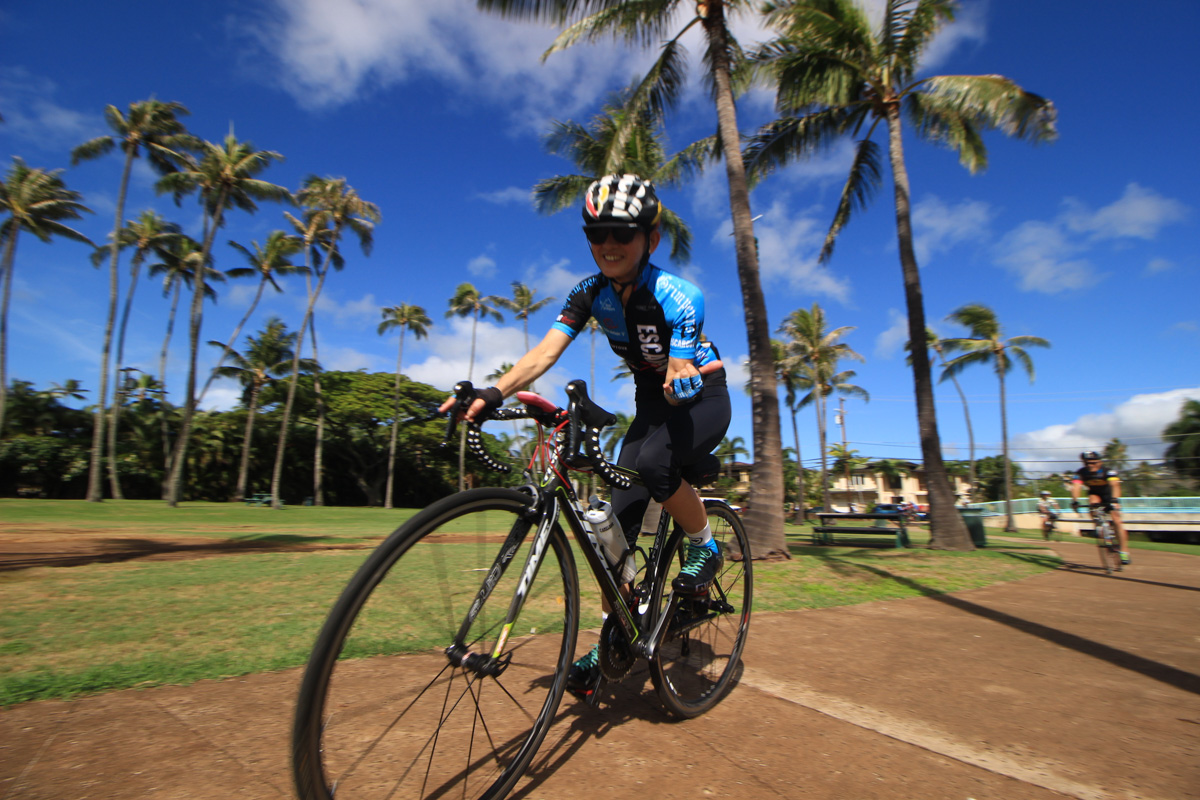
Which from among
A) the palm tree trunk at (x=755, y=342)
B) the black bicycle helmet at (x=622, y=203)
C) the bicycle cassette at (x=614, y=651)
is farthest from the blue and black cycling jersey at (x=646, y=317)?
the palm tree trunk at (x=755, y=342)

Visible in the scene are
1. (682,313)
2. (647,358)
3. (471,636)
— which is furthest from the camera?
(647,358)

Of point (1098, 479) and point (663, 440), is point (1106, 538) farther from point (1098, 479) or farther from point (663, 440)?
point (663, 440)

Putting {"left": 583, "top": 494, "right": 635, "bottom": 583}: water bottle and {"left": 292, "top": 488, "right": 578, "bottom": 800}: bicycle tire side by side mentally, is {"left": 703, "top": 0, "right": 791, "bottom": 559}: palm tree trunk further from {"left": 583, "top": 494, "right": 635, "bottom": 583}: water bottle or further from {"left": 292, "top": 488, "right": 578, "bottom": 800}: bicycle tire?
{"left": 292, "top": 488, "right": 578, "bottom": 800}: bicycle tire

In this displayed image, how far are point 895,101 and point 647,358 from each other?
1321 cm

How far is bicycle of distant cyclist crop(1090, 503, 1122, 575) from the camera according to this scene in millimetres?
8445

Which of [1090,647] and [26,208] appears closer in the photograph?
[1090,647]

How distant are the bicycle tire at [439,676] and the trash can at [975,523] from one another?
41.0 feet

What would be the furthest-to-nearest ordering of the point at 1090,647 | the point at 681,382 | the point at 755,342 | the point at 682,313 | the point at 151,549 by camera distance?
the point at 755,342, the point at 151,549, the point at 1090,647, the point at 682,313, the point at 681,382

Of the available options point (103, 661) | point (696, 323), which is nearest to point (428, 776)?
point (696, 323)

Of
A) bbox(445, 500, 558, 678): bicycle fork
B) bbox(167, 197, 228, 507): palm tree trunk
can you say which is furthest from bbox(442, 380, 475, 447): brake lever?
bbox(167, 197, 228, 507): palm tree trunk

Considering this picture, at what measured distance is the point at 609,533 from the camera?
7.13 feet

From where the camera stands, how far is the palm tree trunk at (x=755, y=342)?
318 inches

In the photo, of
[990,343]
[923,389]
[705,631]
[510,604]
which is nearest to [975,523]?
[923,389]

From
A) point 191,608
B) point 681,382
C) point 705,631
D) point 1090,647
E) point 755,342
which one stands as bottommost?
point 1090,647
